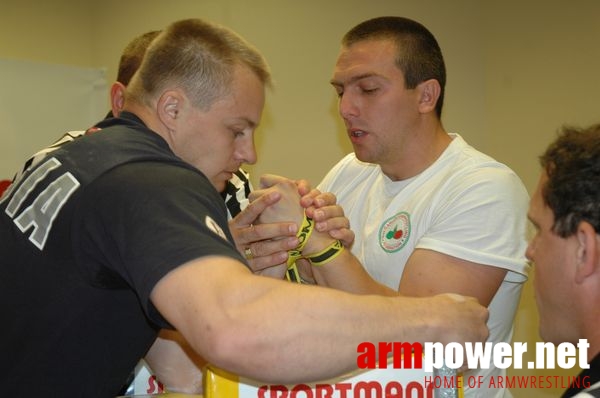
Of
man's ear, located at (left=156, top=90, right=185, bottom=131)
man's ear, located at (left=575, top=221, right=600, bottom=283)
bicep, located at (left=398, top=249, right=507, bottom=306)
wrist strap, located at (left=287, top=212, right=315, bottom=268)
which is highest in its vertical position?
→ man's ear, located at (left=156, top=90, right=185, bottom=131)

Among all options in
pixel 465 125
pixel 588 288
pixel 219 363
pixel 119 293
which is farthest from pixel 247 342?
pixel 465 125

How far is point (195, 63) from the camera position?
4.89ft

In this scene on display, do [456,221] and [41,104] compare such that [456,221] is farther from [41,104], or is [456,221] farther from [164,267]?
[41,104]

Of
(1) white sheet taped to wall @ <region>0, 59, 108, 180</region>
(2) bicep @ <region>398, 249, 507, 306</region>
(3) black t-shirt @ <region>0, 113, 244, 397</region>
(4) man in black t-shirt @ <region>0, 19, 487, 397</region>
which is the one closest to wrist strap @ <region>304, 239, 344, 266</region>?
(2) bicep @ <region>398, 249, 507, 306</region>

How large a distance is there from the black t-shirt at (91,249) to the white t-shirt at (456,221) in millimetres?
919

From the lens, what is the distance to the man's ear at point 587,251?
125cm

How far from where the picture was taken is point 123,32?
15.0 ft

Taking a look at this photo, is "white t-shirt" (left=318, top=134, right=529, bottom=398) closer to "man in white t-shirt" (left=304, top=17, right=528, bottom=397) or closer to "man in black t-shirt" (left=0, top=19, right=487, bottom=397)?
"man in white t-shirt" (left=304, top=17, right=528, bottom=397)

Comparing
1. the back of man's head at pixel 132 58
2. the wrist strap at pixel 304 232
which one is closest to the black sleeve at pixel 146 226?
the wrist strap at pixel 304 232

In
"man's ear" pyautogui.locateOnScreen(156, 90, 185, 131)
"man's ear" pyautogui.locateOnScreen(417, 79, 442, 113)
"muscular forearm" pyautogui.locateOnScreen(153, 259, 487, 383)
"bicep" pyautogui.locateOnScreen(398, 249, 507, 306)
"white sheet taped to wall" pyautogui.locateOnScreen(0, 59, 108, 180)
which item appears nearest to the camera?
"muscular forearm" pyautogui.locateOnScreen(153, 259, 487, 383)

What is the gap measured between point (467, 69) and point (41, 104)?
2.62 m

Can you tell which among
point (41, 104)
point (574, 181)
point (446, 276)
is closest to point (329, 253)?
point (446, 276)

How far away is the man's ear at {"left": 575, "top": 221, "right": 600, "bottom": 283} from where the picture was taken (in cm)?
125

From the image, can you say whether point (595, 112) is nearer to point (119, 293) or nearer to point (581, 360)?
point (581, 360)
